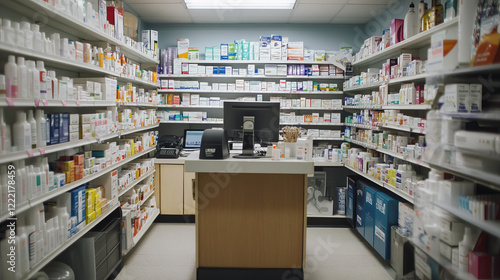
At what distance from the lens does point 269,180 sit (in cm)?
346

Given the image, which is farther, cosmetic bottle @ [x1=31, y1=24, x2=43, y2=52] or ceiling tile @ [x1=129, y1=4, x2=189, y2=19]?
ceiling tile @ [x1=129, y1=4, x2=189, y2=19]

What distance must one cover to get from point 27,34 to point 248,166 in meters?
2.07

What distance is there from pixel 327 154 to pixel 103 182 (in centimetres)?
386

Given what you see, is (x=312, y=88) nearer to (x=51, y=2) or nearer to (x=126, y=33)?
(x=126, y=33)

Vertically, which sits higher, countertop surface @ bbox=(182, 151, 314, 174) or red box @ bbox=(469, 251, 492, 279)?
countertop surface @ bbox=(182, 151, 314, 174)

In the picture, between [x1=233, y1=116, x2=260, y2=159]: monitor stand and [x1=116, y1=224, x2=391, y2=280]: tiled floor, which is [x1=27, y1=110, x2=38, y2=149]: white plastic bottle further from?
[x1=116, y1=224, x2=391, y2=280]: tiled floor

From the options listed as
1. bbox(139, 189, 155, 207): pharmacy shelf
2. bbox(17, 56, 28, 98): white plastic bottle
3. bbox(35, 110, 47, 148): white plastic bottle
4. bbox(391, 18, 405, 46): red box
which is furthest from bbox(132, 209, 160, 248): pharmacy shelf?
bbox(391, 18, 405, 46): red box

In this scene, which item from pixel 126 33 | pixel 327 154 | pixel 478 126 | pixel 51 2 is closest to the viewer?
pixel 478 126

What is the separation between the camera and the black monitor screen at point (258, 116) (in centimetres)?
368

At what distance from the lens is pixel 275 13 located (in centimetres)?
570

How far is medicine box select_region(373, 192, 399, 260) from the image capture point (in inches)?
155

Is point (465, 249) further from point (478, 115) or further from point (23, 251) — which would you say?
point (23, 251)

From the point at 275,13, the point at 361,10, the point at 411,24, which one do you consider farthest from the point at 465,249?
the point at 275,13

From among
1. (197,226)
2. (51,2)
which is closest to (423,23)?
(197,226)
